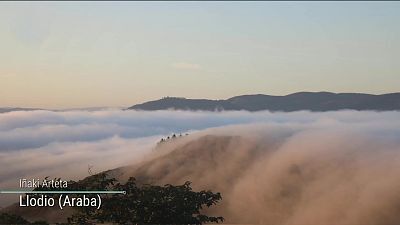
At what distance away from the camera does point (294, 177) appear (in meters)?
186

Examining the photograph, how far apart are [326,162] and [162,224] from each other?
17843 cm

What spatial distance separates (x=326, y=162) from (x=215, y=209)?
204 ft

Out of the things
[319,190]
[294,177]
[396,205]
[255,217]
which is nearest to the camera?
[396,205]

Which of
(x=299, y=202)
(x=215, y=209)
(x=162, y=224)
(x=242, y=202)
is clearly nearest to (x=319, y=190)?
(x=299, y=202)

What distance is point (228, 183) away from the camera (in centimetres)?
18950

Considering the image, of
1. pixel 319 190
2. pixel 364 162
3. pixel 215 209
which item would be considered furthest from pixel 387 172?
pixel 215 209

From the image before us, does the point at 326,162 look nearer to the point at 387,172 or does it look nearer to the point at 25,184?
the point at 387,172

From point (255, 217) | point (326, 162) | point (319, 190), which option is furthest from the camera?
point (326, 162)

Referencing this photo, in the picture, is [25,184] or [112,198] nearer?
[112,198]

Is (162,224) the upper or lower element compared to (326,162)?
upper

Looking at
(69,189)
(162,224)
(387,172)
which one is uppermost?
(69,189)

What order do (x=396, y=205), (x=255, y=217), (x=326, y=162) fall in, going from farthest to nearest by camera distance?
1. (x=326, y=162)
2. (x=255, y=217)
3. (x=396, y=205)

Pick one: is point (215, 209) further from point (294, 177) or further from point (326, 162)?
point (326, 162)

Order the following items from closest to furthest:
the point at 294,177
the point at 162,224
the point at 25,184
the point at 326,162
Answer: the point at 162,224
the point at 25,184
the point at 294,177
the point at 326,162
